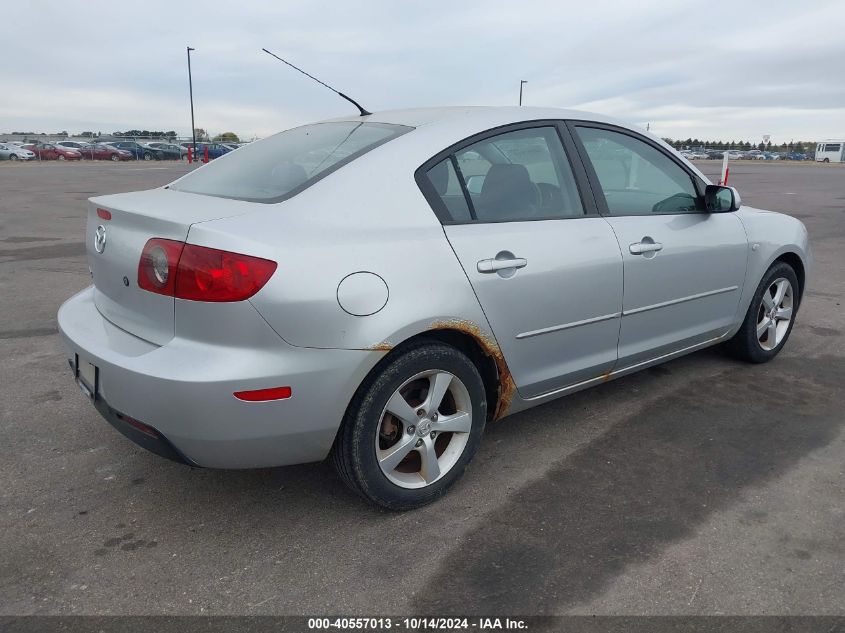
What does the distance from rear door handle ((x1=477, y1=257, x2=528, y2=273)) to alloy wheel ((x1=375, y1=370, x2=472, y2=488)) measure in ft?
1.47

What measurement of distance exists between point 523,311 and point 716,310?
165 centimetres

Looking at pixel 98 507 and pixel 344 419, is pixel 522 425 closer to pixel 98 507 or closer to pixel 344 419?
pixel 344 419

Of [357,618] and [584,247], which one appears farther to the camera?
[584,247]

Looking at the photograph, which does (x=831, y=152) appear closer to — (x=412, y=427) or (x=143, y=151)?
(x=143, y=151)

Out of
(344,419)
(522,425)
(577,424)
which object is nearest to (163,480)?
(344,419)

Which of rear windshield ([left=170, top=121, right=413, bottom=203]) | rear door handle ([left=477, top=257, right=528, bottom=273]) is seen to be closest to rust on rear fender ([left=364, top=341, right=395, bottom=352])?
rear door handle ([left=477, top=257, right=528, bottom=273])

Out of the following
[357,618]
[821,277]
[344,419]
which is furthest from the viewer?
[821,277]

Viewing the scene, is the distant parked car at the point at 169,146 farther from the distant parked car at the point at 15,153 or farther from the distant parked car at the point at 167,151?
the distant parked car at the point at 15,153

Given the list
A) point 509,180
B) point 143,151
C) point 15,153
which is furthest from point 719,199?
point 15,153

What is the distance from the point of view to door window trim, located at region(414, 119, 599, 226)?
2830 millimetres

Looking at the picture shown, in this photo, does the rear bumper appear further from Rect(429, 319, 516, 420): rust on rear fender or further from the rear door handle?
the rear door handle

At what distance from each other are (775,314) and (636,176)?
1617 mm

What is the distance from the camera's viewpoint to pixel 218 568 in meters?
2.49

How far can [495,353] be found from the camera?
9.70 feet
